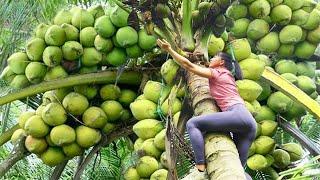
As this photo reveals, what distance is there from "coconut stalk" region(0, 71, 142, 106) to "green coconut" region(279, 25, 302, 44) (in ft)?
3.02

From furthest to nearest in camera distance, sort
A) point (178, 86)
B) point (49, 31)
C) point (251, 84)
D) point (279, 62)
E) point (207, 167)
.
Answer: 1. point (279, 62)
2. point (49, 31)
3. point (251, 84)
4. point (178, 86)
5. point (207, 167)

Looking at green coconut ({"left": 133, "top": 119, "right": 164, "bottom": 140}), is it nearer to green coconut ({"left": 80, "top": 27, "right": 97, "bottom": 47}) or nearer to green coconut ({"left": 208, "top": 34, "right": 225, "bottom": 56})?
green coconut ({"left": 208, "top": 34, "right": 225, "bottom": 56})

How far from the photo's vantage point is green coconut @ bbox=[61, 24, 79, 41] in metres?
3.53

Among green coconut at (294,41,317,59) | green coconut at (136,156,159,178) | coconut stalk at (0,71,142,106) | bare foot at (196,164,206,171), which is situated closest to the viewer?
bare foot at (196,164,206,171)

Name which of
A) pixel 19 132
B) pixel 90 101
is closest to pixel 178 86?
pixel 90 101

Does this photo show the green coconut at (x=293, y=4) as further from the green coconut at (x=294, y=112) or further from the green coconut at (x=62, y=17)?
the green coconut at (x=62, y=17)

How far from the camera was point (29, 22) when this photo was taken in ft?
12.8

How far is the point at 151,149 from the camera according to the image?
2994mm

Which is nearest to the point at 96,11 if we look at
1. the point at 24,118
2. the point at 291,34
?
the point at 24,118

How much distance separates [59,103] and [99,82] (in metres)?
0.27

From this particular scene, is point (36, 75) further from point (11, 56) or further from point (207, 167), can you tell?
point (207, 167)

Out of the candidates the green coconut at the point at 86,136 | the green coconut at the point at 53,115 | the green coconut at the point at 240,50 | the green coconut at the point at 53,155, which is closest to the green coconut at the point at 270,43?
the green coconut at the point at 240,50

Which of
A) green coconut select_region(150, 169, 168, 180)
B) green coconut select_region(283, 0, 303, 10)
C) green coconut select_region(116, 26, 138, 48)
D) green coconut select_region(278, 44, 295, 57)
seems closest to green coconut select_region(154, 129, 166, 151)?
green coconut select_region(150, 169, 168, 180)

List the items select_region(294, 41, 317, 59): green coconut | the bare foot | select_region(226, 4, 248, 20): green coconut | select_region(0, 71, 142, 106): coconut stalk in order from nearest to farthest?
the bare foot → select_region(0, 71, 142, 106): coconut stalk → select_region(226, 4, 248, 20): green coconut → select_region(294, 41, 317, 59): green coconut
